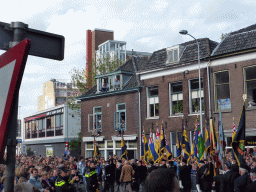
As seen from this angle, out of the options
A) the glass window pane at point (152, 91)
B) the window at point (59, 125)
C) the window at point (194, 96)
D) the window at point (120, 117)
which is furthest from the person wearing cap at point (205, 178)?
the window at point (59, 125)

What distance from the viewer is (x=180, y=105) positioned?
24.4 m

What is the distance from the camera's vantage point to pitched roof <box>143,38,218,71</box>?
23859 millimetres

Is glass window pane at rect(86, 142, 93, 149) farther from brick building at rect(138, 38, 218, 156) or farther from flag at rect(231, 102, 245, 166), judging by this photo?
flag at rect(231, 102, 245, 166)

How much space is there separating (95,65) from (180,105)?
1792cm

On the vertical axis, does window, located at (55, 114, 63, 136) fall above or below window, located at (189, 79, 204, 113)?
below

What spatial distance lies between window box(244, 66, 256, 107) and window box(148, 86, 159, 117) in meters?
7.19

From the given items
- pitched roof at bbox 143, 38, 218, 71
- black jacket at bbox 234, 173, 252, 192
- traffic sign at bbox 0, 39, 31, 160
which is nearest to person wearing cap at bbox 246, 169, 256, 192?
black jacket at bbox 234, 173, 252, 192

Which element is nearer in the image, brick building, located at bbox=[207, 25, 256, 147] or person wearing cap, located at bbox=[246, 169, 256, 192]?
person wearing cap, located at bbox=[246, 169, 256, 192]

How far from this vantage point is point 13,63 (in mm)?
1828

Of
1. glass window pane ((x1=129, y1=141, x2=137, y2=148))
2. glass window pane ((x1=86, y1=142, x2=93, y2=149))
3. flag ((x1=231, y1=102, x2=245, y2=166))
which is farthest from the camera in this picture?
glass window pane ((x1=86, y1=142, x2=93, y2=149))

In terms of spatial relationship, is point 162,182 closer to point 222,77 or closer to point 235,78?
point 235,78

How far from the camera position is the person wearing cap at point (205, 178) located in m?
13.1

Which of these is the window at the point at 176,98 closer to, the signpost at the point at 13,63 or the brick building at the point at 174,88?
the brick building at the point at 174,88

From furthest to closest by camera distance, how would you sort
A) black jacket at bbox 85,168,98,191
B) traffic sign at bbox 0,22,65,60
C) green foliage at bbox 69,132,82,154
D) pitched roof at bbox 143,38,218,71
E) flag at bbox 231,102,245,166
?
green foliage at bbox 69,132,82,154, pitched roof at bbox 143,38,218,71, black jacket at bbox 85,168,98,191, flag at bbox 231,102,245,166, traffic sign at bbox 0,22,65,60
